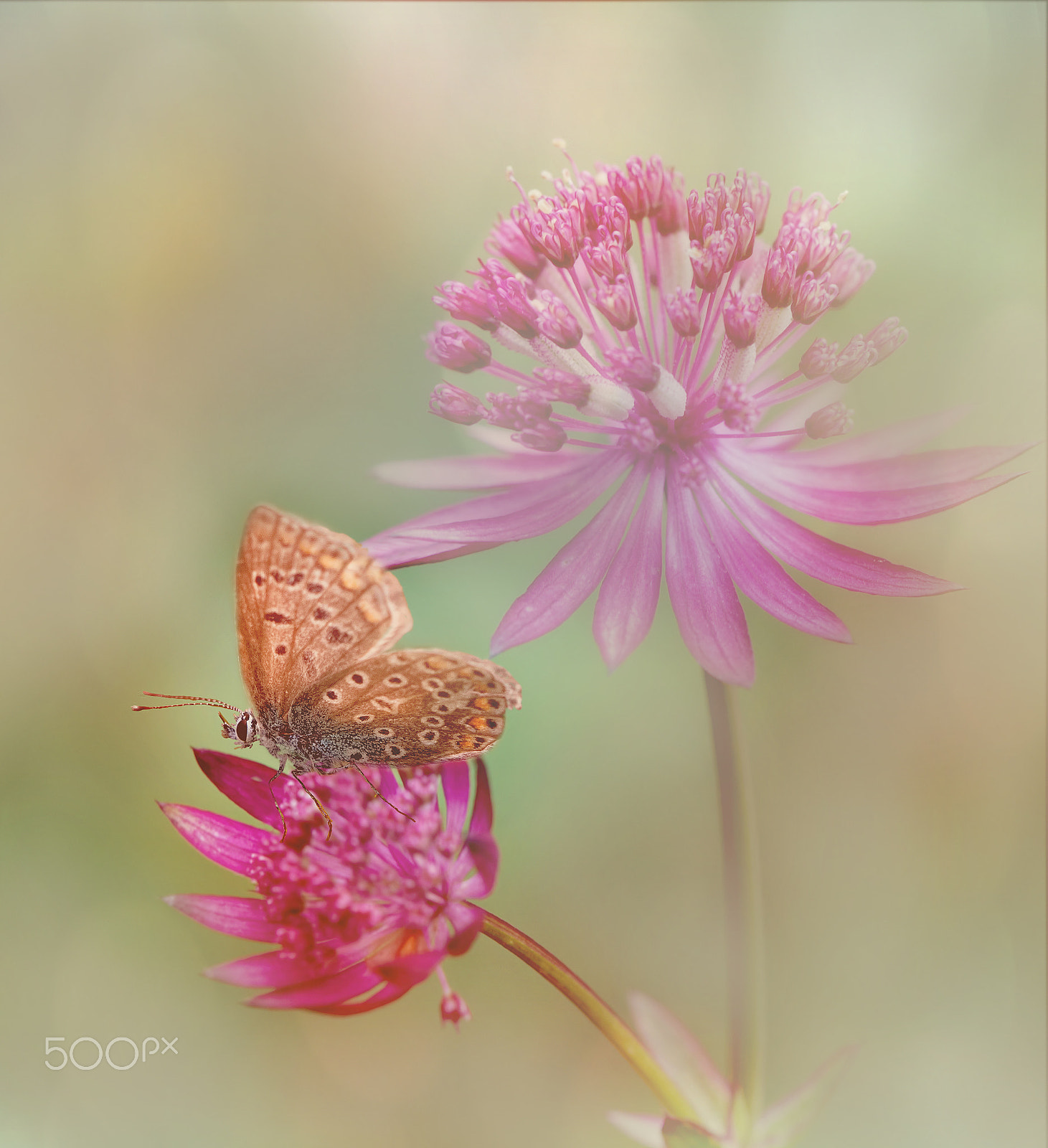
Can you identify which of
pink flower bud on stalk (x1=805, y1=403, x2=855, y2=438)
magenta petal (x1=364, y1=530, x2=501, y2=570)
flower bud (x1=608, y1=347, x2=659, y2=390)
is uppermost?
flower bud (x1=608, y1=347, x2=659, y2=390)

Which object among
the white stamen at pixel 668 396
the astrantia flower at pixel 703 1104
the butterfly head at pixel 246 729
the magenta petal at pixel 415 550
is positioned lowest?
the astrantia flower at pixel 703 1104

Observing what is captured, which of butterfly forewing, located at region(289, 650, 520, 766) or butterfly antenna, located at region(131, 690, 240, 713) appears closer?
butterfly forewing, located at region(289, 650, 520, 766)

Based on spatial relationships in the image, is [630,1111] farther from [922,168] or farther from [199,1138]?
[922,168]

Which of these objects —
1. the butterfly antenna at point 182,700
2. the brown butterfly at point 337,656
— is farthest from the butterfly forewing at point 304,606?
the butterfly antenna at point 182,700

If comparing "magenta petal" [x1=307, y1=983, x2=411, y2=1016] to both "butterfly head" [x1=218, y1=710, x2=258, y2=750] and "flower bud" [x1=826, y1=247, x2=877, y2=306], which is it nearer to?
"butterfly head" [x1=218, y1=710, x2=258, y2=750]

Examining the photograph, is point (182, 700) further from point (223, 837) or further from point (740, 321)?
point (740, 321)

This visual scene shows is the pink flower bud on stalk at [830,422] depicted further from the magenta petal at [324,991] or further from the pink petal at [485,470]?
the magenta petal at [324,991]
